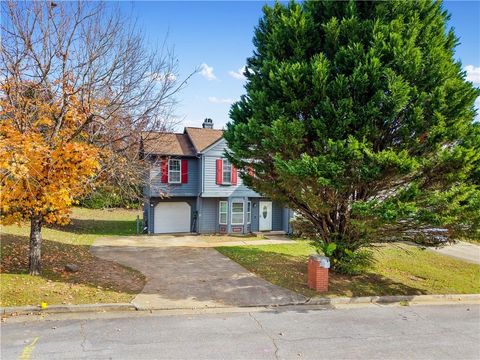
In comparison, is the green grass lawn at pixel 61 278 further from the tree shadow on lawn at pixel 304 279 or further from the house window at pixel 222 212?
the house window at pixel 222 212

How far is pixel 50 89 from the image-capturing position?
10.2 meters

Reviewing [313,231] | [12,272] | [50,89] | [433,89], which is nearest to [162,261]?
[12,272]

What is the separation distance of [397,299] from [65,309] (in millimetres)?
8800

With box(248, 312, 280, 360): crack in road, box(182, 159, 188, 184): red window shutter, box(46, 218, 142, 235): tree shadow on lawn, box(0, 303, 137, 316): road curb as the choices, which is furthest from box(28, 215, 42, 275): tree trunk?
box(182, 159, 188, 184): red window shutter

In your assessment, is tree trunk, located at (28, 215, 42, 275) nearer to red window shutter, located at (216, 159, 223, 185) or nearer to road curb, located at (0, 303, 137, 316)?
road curb, located at (0, 303, 137, 316)

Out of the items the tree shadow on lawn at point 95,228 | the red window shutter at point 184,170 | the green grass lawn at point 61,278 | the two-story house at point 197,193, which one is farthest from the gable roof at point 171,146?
the green grass lawn at point 61,278

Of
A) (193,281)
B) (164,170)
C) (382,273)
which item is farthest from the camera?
(164,170)

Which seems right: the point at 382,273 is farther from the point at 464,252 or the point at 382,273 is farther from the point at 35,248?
the point at 35,248

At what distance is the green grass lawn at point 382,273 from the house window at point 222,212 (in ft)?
18.4

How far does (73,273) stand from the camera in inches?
417

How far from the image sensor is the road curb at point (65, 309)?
7652 mm

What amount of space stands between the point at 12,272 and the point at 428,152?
41.1ft

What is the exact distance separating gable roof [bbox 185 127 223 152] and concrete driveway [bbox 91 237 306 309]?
337 inches

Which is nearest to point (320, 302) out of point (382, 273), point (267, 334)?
point (267, 334)
